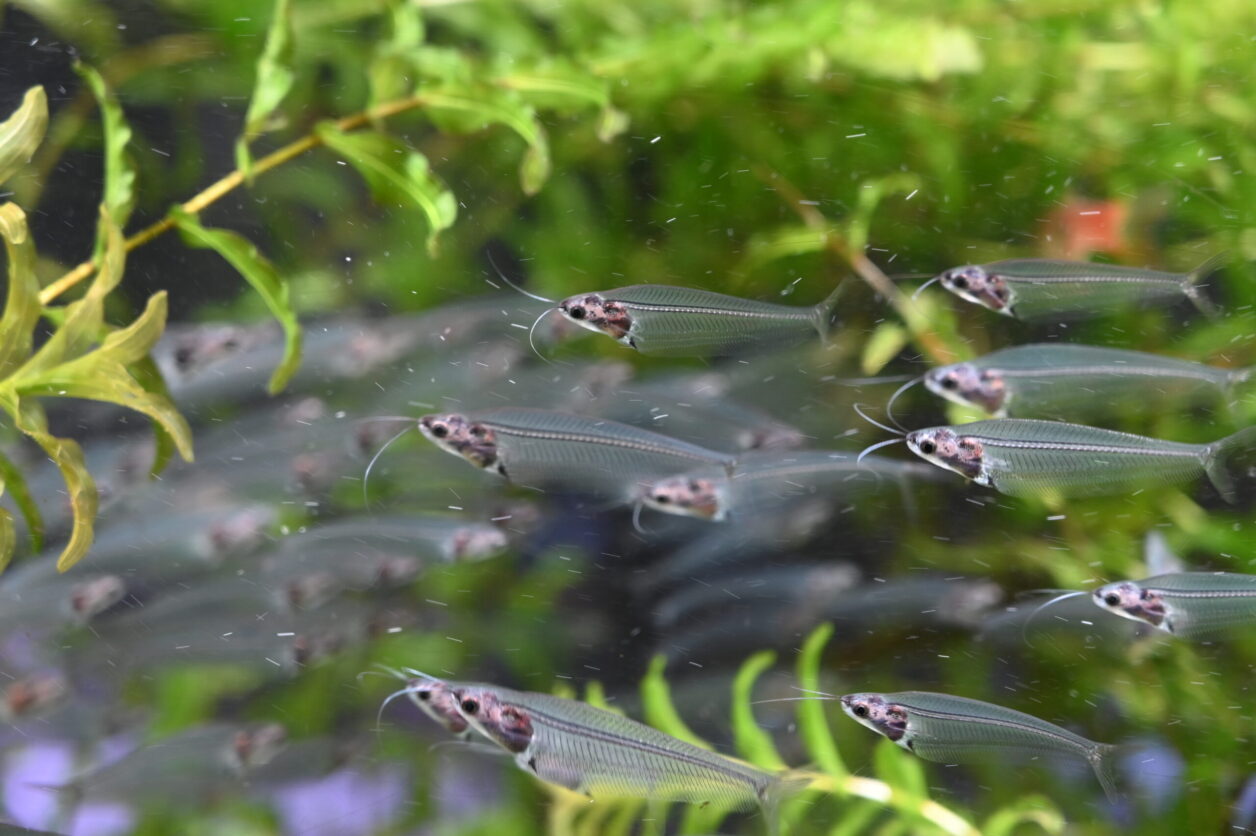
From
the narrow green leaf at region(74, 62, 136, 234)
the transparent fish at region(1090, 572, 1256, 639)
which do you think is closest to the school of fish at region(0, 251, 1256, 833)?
the transparent fish at region(1090, 572, 1256, 639)

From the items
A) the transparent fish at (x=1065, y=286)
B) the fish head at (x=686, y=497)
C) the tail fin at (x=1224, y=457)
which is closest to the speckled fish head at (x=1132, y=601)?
the tail fin at (x=1224, y=457)

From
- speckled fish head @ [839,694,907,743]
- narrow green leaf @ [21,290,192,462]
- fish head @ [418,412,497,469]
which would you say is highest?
narrow green leaf @ [21,290,192,462]

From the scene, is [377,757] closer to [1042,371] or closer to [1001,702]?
[1001,702]

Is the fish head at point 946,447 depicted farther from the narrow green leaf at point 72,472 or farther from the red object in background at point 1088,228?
the narrow green leaf at point 72,472

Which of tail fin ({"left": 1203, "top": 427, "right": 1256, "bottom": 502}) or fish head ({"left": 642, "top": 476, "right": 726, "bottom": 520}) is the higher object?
tail fin ({"left": 1203, "top": 427, "right": 1256, "bottom": 502})

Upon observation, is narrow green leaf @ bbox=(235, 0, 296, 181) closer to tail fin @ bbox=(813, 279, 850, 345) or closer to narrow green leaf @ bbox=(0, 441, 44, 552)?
narrow green leaf @ bbox=(0, 441, 44, 552)

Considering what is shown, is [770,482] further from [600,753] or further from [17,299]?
[17,299]

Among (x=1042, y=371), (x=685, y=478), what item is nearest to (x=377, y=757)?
(x=685, y=478)
